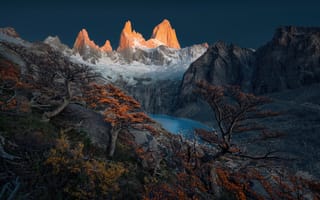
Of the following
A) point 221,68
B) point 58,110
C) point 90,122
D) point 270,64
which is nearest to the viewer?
point 58,110

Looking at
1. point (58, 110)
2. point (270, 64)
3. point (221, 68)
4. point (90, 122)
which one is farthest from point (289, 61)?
point (58, 110)

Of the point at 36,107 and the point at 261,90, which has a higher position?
the point at 261,90

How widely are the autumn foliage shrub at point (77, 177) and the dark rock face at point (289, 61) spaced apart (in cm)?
12696

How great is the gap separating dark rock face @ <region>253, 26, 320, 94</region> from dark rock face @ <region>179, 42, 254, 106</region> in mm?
15192

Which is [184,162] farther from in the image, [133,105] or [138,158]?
[133,105]

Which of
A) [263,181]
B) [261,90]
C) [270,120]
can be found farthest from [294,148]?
[261,90]

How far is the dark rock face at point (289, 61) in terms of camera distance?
355 feet

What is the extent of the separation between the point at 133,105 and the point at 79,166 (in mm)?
8117

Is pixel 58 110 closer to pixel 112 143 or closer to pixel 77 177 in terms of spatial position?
pixel 112 143

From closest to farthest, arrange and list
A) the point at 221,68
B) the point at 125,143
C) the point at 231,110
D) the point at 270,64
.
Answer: the point at 231,110
the point at 125,143
the point at 270,64
the point at 221,68

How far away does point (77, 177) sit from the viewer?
7688mm

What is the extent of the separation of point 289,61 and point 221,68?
50848mm

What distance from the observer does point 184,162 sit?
581 inches

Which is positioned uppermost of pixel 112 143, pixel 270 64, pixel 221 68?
pixel 221 68
